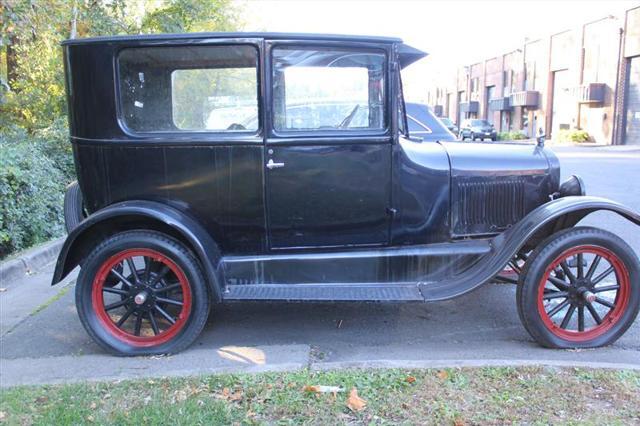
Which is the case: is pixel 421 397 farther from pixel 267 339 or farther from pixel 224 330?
pixel 224 330

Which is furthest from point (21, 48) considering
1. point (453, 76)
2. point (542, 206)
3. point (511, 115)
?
point (453, 76)

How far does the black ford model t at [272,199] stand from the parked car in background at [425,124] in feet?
14.5

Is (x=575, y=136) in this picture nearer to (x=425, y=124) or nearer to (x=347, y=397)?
(x=425, y=124)

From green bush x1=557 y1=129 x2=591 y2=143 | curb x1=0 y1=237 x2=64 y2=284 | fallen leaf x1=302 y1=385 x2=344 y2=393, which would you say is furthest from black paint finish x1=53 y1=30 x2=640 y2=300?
green bush x1=557 y1=129 x2=591 y2=143

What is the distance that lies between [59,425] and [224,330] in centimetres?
157

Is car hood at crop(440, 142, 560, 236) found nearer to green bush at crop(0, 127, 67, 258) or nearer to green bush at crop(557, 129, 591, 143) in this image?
green bush at crop(0, 127, 67, 258)

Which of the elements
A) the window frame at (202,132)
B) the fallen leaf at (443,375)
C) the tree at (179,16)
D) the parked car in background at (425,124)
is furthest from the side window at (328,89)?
the tree at (179,16)

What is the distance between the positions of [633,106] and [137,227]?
114 feet

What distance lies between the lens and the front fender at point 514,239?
357cm

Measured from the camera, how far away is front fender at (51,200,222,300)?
11.6 ft

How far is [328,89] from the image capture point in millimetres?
3709

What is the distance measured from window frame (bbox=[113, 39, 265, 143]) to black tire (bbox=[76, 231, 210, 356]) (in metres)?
0.68

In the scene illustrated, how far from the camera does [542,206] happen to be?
3.77 m

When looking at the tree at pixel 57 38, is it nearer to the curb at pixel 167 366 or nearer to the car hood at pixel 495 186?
the curb at pixel 167 366
